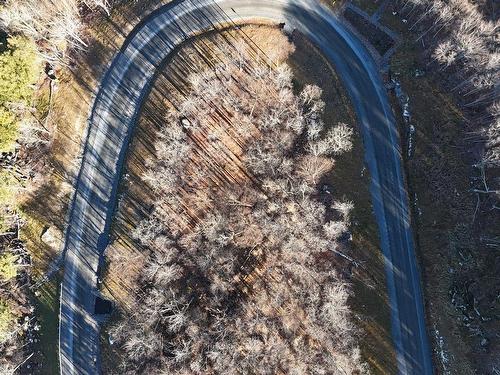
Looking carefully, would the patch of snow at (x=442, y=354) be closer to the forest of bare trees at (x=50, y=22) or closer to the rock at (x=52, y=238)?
the rock at (x=52, y=238)

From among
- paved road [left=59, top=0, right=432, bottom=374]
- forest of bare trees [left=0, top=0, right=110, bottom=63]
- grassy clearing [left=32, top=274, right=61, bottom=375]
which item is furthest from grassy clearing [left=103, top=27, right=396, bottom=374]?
forest of bare trees [left=0, top=0, right=110, bottom=63]

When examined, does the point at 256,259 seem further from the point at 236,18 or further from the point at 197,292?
the point at 236,18

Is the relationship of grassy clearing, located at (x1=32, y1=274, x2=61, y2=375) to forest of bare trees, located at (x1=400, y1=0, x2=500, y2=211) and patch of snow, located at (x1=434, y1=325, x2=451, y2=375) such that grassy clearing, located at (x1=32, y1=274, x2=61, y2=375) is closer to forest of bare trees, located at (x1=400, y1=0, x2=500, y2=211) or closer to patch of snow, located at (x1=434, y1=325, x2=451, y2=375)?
patch of snow, located at (x1=434, y1=325, x2=451, y2=375)

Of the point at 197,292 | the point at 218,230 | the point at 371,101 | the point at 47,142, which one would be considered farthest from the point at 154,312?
the point at 371,101

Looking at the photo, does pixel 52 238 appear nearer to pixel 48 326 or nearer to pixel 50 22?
pixel 48 326

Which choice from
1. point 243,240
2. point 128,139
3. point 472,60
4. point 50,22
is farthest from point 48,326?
point 472,60
